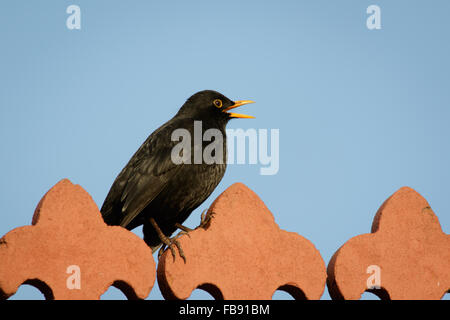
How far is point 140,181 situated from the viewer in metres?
4.68

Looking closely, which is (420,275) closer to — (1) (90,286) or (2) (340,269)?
(2) (340,269)

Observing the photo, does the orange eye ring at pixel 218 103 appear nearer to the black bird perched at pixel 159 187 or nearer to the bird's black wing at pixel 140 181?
the black bird perched at pixel 159 187

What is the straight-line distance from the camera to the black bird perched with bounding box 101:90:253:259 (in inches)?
182

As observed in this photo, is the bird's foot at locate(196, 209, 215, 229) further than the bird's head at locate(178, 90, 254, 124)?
No

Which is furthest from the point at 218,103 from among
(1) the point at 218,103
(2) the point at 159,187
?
(2) the point at 159,187

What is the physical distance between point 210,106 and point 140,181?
4.01 feet

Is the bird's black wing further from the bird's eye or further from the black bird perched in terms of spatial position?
the bird's eye

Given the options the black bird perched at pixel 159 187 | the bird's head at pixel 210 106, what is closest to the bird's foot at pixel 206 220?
the black bird perched at pixel 159 187

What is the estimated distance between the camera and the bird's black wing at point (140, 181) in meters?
4.53

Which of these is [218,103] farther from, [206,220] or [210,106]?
[206,220]

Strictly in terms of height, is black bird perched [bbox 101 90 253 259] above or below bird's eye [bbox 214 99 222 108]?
below

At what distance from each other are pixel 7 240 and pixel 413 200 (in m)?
3.08

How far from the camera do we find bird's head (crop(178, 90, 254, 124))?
5480 mm

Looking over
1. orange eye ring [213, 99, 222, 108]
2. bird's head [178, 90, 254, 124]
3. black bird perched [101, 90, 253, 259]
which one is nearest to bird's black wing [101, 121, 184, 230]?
black bird perched [101, 90, 253, 259]
